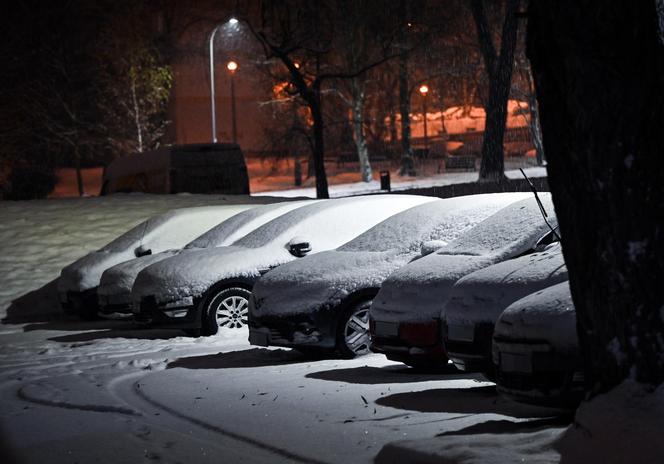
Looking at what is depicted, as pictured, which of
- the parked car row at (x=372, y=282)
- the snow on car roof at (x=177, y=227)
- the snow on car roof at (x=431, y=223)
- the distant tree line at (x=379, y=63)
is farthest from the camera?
the distant tree line at (x=379, y=63)

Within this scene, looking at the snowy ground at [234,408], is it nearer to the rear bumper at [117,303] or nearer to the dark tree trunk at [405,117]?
the rear bumper at [117,303]

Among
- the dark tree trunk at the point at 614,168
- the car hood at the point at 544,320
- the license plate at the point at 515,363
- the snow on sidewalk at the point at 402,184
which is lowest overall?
the snow on sidewalk at the point at 402,184

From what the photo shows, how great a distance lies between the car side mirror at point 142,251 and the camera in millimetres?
16016

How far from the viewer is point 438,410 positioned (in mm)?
8031

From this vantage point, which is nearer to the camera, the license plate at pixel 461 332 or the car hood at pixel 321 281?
the license plate at pixel 461 332

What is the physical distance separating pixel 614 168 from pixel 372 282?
5372 millimetres

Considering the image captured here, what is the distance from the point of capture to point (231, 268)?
43.2ft

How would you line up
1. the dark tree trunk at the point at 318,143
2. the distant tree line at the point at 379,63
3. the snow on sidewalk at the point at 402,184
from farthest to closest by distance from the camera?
the snow on sidewalk at the point at 402,184
the dark tree trunk at the point at 318,143
the distant tree line at the point at 379,63

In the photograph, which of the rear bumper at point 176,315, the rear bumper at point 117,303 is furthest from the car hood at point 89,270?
the rear bumper at point 176,315

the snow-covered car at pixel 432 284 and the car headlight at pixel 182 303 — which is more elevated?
the snow-covered car at pixel 432 284

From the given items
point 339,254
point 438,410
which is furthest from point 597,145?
point 339,254

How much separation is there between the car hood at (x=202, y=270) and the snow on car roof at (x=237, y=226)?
1.32 metres

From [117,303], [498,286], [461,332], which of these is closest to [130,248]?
[117,303]

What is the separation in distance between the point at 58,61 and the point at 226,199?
24495mm
